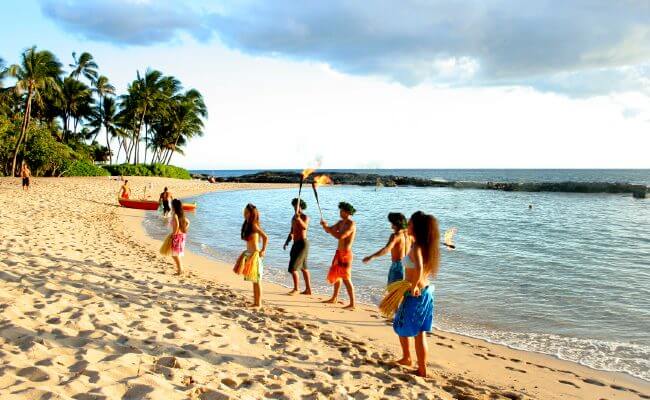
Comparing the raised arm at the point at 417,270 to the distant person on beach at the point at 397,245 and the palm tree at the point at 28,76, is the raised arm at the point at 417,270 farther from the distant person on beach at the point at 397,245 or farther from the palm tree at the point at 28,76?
the palm tree at the point at 28,76

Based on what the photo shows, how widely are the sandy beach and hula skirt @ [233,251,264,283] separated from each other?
1.72 feet

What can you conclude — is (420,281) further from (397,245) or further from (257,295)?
(257,295)

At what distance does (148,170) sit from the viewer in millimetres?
52156

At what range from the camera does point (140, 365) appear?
4254 mm

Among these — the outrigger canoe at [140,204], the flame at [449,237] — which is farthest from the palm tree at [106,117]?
the flame at [449,237]

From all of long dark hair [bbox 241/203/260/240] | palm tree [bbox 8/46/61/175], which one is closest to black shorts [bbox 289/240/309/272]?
long dark hair [bbox 241/203/260/240]

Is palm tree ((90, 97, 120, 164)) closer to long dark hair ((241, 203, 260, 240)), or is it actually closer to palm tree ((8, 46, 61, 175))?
palm tree ((8, 46, 61, 175))

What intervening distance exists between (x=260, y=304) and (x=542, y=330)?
477 cm

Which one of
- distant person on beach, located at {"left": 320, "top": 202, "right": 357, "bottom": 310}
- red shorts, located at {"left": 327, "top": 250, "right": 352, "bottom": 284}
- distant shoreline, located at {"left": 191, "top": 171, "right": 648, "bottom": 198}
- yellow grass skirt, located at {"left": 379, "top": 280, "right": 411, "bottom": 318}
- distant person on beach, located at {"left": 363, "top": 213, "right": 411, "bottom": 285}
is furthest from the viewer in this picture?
distant shoreline, located at {"left": 191, "top": 171, "right": 648, "bottom": 198}

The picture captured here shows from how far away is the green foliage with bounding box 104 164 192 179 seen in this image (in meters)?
48.2

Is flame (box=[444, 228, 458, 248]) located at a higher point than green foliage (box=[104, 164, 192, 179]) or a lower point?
lower

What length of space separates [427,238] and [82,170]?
4351 centimetres

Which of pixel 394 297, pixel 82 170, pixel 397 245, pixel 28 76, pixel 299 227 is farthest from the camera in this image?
pixel 82 170

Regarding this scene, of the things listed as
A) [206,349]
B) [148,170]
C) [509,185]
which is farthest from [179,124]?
[206,349]
